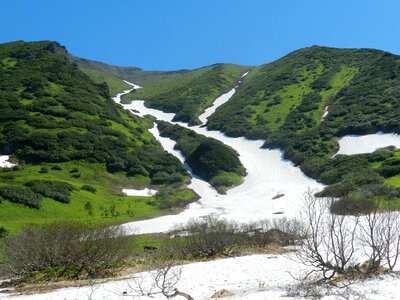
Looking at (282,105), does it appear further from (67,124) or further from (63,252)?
(63,252)

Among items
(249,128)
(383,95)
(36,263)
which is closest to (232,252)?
(36,263)

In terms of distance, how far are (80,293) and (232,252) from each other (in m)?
9.88

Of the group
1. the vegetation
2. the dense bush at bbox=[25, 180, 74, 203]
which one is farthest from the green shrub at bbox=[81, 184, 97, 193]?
the vegetation

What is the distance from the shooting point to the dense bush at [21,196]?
35.6 meters

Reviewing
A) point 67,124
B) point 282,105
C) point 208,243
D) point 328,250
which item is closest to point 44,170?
point 67,124

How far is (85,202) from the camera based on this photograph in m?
40.6

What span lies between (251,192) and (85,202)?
18.8 metres

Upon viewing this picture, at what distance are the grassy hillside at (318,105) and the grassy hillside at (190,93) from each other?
7355 mm

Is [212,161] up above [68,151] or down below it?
below

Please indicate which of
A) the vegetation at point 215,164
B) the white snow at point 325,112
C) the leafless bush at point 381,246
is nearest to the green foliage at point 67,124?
the vegetation at point 215,164

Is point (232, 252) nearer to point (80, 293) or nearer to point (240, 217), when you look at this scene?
point (80, 293)

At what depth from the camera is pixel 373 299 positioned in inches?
493

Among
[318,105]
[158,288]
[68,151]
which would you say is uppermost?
[318,105]

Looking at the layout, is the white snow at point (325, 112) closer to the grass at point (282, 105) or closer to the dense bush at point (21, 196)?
the grass at point (282, 105)
